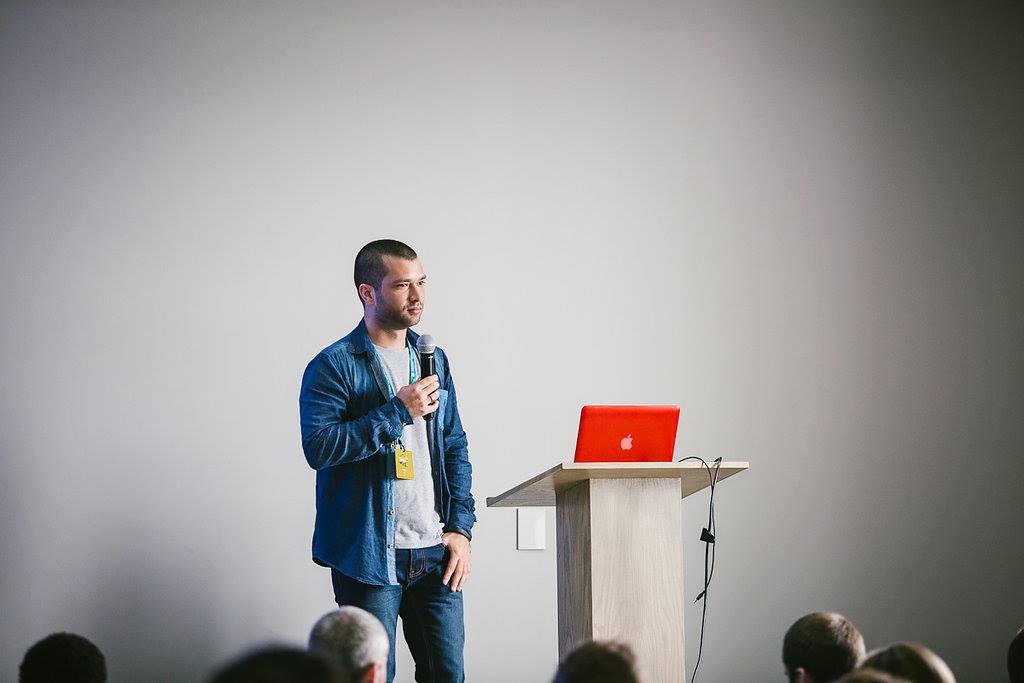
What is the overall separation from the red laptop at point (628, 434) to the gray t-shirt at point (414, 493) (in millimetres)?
486

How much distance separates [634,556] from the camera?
254cm

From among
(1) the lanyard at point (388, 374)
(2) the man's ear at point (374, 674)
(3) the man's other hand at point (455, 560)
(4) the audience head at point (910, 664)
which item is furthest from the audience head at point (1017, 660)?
(1) the lanyard at point (388, 374)

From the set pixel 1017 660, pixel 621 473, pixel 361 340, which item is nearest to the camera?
pixel 1017 660

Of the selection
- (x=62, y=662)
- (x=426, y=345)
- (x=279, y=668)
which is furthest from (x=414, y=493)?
(x=279, y=668)

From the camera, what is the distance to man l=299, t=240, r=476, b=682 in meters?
2.70

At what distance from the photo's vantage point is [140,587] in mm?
3703

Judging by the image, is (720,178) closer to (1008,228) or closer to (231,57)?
(1008,228)

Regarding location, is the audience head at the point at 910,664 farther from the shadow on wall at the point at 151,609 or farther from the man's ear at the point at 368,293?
the shadow on wall at the point at 151,609

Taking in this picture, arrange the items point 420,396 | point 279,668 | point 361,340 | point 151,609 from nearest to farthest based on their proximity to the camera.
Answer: point 279,668, point 420,396, point 361,340, point 151,609

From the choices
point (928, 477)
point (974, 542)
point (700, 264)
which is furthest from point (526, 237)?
point (974, 542)

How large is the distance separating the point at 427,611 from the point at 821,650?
1183 mm

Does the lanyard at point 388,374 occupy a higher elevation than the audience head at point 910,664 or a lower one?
higher

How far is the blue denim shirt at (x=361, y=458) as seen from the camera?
8.86ft

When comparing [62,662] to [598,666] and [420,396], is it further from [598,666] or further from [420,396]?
[420,396]
